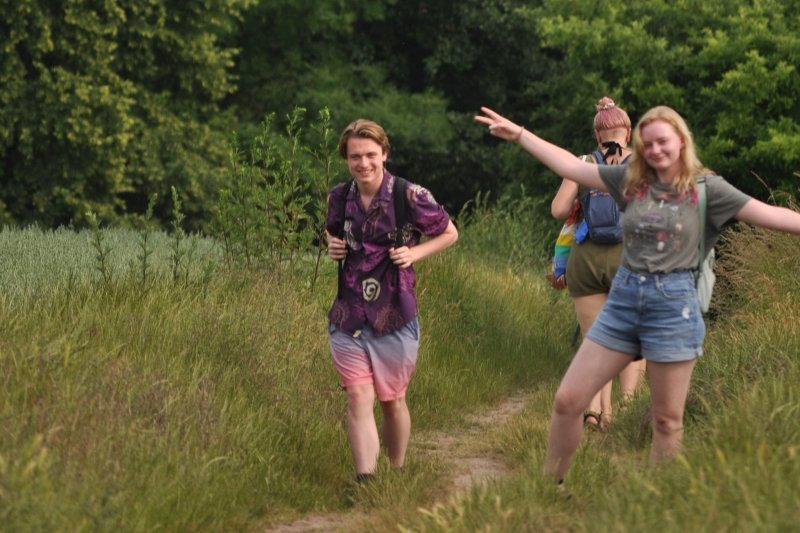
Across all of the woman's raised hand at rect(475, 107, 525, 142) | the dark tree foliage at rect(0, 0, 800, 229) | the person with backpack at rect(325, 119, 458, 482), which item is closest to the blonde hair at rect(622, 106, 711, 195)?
the woman's raised hand at rect(475, 107, 525, 142)

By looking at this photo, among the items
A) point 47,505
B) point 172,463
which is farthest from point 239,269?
point 47,505

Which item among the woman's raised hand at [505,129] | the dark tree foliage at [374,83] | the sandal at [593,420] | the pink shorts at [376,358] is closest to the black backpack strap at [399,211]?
the pink shorts at [376,358]

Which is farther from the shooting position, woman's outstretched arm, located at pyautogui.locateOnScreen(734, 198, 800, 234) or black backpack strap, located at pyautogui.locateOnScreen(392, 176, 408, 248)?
black backpack strap, located at pyautogui.locateOnScreen(392, 176, 408, 248)

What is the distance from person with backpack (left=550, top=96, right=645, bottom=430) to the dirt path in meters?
0.72

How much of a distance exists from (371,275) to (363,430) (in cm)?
72

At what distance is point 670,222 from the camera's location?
5625mm

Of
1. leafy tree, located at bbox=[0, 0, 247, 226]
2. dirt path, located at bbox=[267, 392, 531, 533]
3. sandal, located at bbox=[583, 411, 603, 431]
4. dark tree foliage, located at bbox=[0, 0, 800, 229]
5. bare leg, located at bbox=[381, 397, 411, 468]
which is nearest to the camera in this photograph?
dirt path, located at bbox=[267, 392, 531, 533]

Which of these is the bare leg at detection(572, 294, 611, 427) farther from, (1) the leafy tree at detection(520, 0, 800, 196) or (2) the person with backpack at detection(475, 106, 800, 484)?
(1) the leafy tree at detection(520, 0, 800, 196)

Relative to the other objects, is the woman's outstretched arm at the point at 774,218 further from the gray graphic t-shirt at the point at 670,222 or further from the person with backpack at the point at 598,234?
the person with backpack at the point at 598,234

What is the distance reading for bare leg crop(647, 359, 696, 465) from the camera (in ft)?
18.7

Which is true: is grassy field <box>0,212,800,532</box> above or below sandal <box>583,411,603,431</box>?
above

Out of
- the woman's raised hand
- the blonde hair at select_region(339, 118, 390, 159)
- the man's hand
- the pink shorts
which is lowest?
the pink shorts

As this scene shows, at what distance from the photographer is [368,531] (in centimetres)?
600

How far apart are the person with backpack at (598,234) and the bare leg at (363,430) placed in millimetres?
1828
